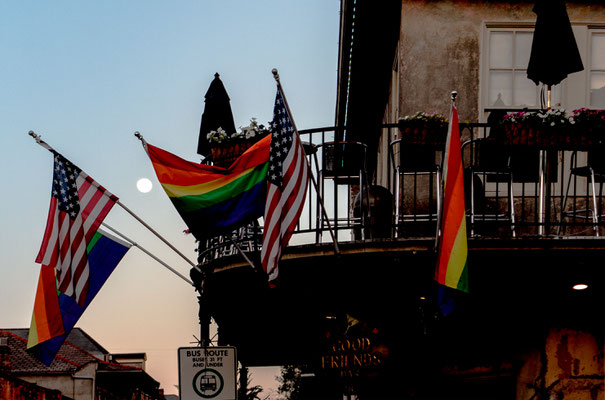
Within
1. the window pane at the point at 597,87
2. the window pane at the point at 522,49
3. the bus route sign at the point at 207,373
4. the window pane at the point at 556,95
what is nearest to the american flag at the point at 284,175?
the bus route sign at the point at 207,373

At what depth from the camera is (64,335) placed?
12.5 meters

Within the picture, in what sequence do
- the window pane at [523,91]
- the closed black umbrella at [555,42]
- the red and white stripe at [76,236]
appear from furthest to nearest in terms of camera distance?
1. the window pane at [523,91]
2. the red and white stripe at [76,236]
3. the closed black umbrella at [555,42]

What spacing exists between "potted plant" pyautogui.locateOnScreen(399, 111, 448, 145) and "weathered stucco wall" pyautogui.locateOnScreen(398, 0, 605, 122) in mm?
1759

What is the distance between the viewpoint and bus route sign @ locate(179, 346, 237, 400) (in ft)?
42.9

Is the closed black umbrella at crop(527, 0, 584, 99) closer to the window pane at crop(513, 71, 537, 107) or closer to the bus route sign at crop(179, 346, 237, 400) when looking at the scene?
the window pane at crop(513, 71, 537, 107)

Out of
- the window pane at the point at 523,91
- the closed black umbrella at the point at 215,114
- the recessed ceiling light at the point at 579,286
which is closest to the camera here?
the recessed ceiling light at the point at 579,286

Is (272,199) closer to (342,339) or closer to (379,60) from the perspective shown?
(342,339)

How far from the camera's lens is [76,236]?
1210 cm

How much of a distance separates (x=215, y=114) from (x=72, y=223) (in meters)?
3.43

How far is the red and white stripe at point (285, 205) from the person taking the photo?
10.8m

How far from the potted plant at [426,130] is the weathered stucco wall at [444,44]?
1759 millimetres

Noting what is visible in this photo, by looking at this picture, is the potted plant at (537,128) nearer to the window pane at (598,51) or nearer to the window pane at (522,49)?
the window pane at (522,49)

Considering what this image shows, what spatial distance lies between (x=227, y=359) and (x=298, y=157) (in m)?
3.31

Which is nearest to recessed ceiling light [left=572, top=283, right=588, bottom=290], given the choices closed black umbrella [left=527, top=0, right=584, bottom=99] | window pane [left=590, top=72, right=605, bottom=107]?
closed black umbrella [left=527, top=0, right=584, bottom=99]
